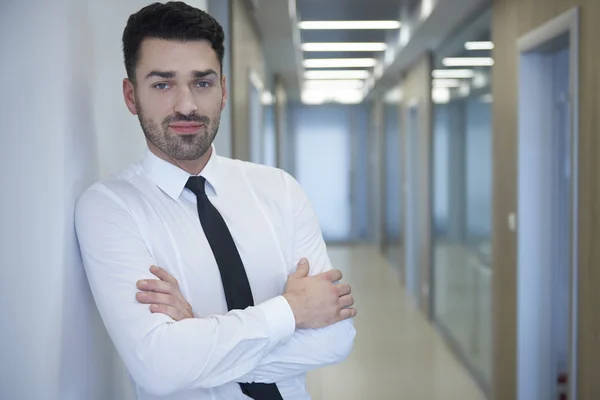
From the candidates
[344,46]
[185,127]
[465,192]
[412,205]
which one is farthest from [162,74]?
[412,205]

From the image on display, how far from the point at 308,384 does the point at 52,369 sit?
388 centimetres

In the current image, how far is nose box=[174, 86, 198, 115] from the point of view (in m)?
1.59

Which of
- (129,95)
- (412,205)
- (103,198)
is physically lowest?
(412,205)

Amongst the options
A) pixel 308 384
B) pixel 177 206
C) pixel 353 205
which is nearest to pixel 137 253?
pixel 177 206

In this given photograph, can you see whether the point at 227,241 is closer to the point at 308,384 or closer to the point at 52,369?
the point at 52,369

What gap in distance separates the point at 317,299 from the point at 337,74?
377 inches

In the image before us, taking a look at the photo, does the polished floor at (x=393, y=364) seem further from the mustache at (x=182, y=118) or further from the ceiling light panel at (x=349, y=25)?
the mustache at (x=182, y=118)

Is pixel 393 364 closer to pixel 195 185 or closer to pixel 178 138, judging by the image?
pixel 195 185

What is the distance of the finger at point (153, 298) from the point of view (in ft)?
4.82

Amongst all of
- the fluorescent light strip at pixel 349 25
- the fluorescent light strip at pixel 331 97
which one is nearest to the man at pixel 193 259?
the fluorescent light strip at pixel 349 25

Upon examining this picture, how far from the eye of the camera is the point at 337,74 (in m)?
10.9

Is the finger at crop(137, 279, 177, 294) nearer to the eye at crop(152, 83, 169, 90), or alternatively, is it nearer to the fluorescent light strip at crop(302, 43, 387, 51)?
the eye at crop(152, 83, 169, 90)

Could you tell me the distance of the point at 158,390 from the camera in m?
1.43

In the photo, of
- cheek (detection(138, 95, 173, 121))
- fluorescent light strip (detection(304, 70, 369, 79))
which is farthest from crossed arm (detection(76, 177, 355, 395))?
fluorescent light strip (detection(304, 70, 369, 79))
